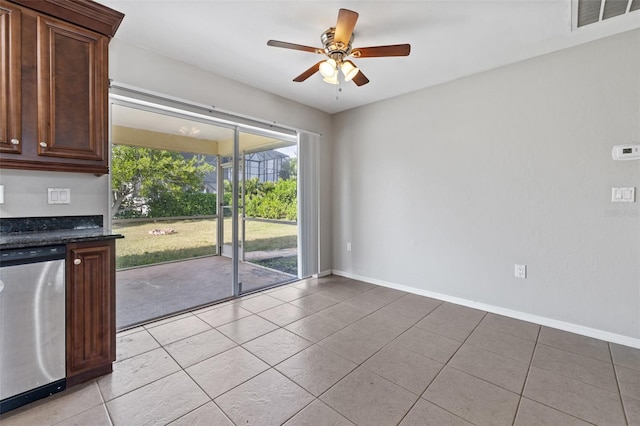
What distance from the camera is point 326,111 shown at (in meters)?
4.40

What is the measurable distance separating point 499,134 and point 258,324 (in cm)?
320

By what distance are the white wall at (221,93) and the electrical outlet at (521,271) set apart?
2.53 m

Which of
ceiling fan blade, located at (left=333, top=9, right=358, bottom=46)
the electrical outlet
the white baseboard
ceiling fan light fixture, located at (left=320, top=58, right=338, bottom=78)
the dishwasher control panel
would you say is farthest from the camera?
the electrical outlet

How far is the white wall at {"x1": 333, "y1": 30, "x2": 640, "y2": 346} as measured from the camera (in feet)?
7.92

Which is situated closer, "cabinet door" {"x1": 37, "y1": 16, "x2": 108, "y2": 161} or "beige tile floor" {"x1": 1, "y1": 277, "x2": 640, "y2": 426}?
"beige tile floor" {"x1": 1, "y1": 277, "x2": 640, "y2": 426}

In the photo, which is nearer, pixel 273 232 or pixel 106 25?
pixel 106 25

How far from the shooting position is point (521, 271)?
2.88 m

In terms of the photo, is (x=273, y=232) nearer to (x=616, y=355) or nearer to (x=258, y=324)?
(x=258, y=324)

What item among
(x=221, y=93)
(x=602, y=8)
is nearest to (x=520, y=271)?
(x=602, y=8)

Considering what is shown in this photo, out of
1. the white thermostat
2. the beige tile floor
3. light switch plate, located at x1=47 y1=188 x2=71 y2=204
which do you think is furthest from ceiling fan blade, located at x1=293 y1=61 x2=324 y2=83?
the white thermostat

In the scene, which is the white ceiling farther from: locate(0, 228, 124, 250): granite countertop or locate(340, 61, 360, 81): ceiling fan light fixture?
locate(0, 228, 124, 250): granite countertop

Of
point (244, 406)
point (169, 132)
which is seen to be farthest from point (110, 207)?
point (244, 406)

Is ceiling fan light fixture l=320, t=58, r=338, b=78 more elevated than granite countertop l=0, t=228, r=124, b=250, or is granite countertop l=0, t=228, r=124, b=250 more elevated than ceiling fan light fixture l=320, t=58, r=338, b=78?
ceiling fan light fixture l=320, t=58, r=338, b=78

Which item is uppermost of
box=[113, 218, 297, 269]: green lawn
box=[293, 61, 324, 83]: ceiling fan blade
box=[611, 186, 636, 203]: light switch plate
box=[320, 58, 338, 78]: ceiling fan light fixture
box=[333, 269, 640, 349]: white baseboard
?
box=[293, 61, 324, 83]: ceiling fan blade
